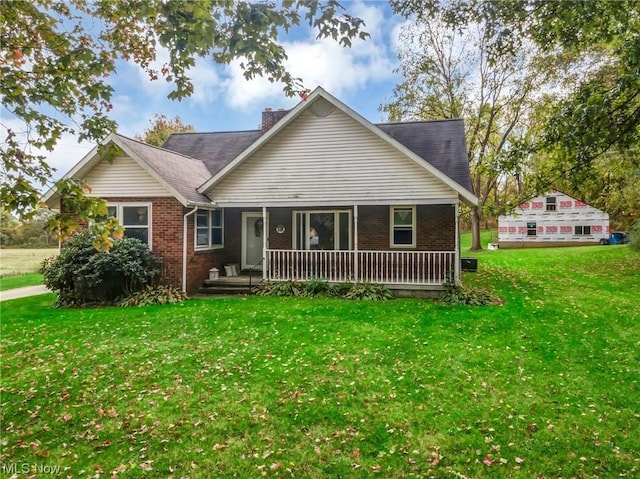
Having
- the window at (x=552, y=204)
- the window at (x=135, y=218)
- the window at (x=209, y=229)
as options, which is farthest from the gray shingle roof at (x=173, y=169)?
the window at (x=552, y=204)

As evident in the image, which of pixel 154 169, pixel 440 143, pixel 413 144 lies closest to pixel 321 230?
pixel 413 144

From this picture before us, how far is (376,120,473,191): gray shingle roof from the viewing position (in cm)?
1307

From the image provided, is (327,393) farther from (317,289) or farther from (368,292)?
(317,289)

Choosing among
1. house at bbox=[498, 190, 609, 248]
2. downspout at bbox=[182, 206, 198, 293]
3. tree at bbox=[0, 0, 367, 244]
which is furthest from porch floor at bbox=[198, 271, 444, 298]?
house at bbox=[498, 190, 609, 248]

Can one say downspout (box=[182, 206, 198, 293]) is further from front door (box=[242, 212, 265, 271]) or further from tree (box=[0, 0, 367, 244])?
tree (box=[0, 0, 367, 244])

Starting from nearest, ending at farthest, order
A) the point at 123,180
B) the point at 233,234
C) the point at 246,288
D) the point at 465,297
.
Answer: the point at 465,297
the point at 123,180
the point at 246,288
the point at 233,234

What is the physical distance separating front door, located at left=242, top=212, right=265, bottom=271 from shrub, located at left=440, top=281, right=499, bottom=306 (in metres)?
7.20

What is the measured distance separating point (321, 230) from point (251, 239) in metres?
2.87

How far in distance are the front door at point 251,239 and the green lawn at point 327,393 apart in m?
5.45

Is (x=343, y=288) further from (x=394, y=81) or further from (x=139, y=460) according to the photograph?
(x=394, y=81)

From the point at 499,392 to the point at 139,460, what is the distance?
4635 mm

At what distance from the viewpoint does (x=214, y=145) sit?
17.9m

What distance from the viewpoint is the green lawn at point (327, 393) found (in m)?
4.02

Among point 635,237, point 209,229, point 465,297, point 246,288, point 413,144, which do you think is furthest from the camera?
point 635,237
